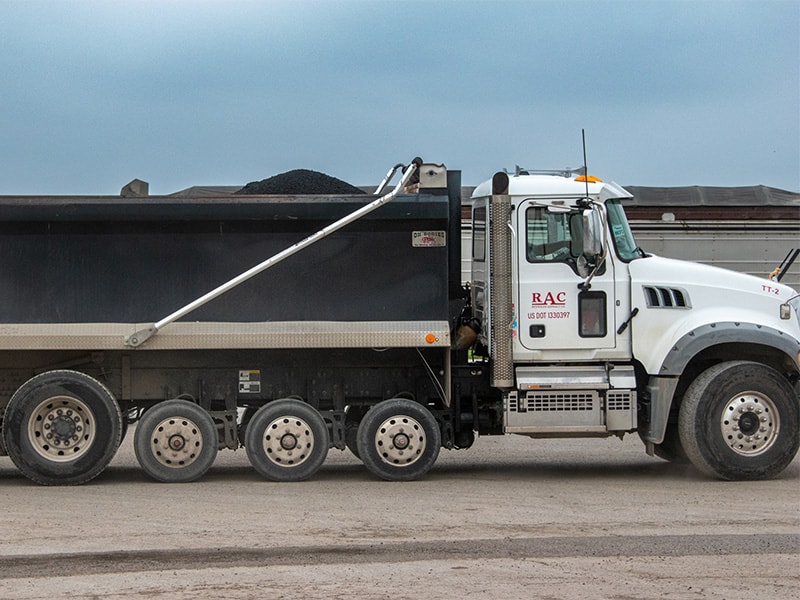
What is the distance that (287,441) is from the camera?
11.6 meters

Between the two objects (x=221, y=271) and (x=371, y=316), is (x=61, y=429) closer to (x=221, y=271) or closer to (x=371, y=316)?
(x=221, y=271)

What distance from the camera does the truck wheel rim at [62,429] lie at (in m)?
11.6

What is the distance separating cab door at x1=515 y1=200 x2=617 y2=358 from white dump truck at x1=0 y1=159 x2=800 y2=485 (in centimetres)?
2

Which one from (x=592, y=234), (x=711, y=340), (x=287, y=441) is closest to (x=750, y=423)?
(x=711, y=340)

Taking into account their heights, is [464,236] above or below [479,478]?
above

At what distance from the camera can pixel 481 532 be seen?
8977 mm

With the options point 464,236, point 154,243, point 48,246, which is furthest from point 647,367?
point 48,246

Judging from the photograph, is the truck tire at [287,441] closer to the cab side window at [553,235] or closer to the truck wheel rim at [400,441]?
the truck wheel rim at [400,441]

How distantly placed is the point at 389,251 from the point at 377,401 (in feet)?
5.38

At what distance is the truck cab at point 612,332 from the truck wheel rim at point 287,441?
2040 millimetres

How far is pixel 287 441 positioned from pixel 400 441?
1.14 metres

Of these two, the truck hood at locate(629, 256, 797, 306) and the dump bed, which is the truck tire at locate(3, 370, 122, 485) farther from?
the truck hood at locate(629, 256, 797, 306)

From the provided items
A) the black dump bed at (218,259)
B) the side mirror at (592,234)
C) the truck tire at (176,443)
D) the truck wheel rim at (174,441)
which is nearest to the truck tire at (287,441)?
the truck tire at (176,443)

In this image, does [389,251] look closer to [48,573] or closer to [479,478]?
[479,478]
